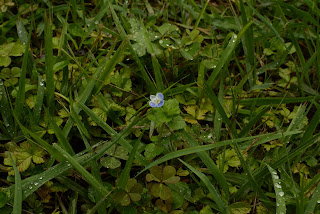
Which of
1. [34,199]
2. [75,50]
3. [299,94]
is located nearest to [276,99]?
[299,94]

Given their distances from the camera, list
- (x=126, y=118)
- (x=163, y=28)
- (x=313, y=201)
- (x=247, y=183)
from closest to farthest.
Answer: (x=313, y=201), (x=247, y=183), (x=126, y=118), (x=163, y=28)

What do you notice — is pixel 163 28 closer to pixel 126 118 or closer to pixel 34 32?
pixel 126 118

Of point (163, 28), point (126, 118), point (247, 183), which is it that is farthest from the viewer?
point (163, 28)

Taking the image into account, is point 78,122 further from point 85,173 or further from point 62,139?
point 85,173

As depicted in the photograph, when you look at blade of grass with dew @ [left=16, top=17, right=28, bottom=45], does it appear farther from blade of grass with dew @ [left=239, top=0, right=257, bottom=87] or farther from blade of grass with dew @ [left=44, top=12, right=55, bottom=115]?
blade of grass with dew @ [left=239, top=0, right=257, bottom=87]

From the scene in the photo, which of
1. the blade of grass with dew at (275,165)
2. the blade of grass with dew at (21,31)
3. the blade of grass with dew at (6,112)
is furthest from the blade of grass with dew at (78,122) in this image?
the blade of grass with dew at (275,165)

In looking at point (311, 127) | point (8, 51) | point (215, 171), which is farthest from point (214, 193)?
point (8, 51)

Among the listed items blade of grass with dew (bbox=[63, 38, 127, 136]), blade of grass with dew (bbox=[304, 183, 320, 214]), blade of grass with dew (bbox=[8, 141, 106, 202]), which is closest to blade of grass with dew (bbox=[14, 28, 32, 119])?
blade of grass with dew (bbox=[63, 38, 127, 136])
